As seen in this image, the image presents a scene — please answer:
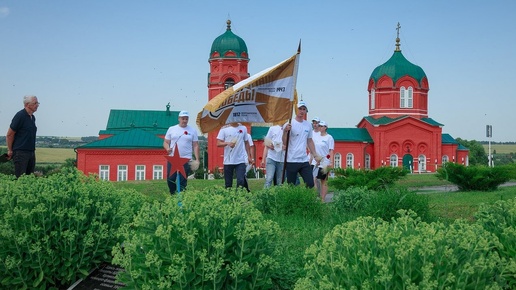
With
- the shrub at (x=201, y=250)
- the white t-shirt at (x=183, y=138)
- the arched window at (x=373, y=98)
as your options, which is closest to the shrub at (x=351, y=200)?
the white t-shirt at (x=183, y=138)

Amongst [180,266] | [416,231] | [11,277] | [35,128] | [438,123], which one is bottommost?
[11,277]

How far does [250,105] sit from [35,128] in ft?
11.7

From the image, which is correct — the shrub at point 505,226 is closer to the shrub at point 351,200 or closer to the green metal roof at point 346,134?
the shrub at point 351,200

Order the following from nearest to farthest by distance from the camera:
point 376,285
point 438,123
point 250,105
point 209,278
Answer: point 376,285, point 209,278, point 250,105, point 438,123

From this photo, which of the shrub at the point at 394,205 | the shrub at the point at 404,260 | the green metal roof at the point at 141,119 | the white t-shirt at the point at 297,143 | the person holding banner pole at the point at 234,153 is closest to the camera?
the shrub at the point at 404,260

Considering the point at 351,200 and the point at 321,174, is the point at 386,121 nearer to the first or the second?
the point at 321,174

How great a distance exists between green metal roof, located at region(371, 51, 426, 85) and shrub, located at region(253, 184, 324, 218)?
45.2 metres

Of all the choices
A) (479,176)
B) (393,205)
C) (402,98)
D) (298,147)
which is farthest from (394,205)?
(402,98)

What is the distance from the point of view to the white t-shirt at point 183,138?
10820 millimetres

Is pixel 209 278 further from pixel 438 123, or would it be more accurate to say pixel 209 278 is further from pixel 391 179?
pixel 438 123

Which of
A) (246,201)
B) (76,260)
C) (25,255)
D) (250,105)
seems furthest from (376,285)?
(250,105)

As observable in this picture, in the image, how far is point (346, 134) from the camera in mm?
57500

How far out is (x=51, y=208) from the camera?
5727 millimetres

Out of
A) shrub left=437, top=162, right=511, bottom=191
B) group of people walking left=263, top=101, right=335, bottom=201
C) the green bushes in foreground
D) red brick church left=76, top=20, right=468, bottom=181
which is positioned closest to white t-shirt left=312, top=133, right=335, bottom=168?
group of people walking left=263, top=101, right=335, bottom=201
